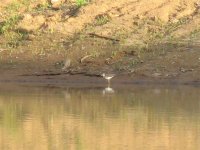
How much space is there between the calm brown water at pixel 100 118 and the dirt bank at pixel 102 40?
7.72 ft

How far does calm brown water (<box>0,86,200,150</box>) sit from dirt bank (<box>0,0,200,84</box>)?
2353 mm

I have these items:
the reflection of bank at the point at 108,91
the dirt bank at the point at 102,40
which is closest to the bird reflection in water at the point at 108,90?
the reflection of bank at the point at 108,91

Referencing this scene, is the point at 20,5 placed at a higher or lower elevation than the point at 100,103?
higher

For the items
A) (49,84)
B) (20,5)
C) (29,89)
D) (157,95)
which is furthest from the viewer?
(20,5)

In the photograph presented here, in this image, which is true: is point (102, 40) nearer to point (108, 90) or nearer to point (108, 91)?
point (108, 90)

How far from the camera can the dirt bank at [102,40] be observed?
26250mm

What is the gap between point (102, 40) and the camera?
2855cm

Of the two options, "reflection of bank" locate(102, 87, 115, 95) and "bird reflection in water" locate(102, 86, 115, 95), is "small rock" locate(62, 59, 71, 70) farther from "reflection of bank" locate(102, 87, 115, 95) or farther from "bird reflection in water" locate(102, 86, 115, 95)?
"reflection of bank" locate(102, 87, 115, 95)

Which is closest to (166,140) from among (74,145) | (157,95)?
(74,145)

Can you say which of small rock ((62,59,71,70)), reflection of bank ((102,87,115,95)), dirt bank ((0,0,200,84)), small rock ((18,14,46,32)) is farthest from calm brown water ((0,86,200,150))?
small rock ((18,14,46,32))

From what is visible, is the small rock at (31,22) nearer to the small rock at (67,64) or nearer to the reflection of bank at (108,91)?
the small rock at (67,64)

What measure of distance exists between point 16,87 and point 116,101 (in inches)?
187

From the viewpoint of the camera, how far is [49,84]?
25.3 metres

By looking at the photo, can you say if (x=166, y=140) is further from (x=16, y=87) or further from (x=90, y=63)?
(x=90, y=63)
